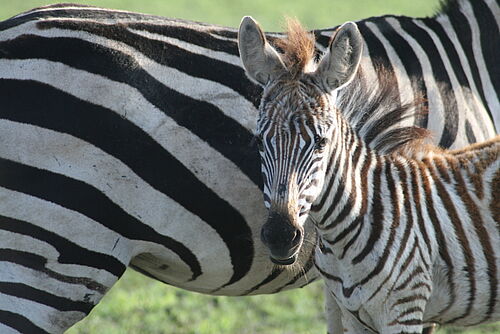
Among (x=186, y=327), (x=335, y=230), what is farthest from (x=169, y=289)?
(x=335, y=230)

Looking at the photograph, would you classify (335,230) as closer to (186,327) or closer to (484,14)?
(484,14)

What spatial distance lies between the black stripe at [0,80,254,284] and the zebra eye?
1.08 metres

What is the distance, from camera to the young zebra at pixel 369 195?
14.6 ft

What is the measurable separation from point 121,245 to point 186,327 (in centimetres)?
286

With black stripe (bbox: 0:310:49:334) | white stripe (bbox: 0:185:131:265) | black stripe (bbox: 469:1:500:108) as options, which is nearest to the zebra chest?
white stripe (bbox: 0:185:131:265)

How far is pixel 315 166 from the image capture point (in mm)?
4441

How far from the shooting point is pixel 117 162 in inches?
200

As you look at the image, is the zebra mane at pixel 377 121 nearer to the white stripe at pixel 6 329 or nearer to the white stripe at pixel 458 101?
the white stripe at pixel 458 101

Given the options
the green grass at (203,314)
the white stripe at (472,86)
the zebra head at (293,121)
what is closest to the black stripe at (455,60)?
the white stripe at (472,86)

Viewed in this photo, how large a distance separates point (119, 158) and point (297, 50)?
4.26 ft

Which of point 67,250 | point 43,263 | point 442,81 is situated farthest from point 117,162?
point 442,81

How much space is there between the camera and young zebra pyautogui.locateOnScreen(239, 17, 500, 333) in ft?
14.6

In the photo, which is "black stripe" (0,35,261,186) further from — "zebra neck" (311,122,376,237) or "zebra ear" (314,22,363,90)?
"zebra ear" (314,22,363,90)

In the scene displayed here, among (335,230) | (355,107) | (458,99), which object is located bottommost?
(335,230)
